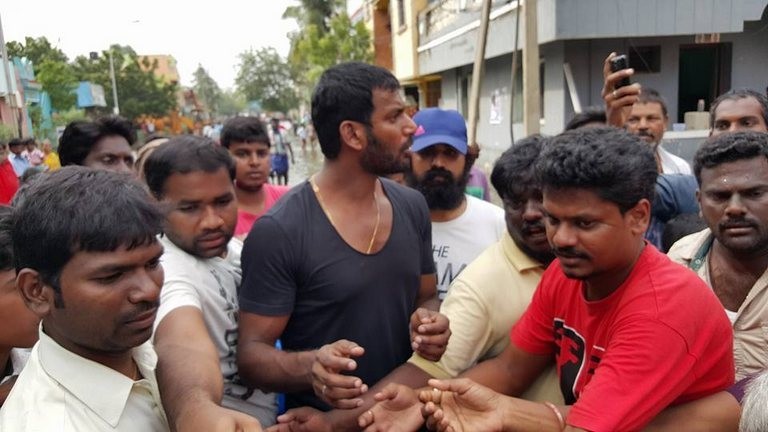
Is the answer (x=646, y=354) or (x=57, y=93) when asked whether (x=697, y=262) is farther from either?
(x=57, y=93)

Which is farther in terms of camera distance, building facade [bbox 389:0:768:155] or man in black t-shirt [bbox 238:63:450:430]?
building facade [bbox 389:0:768:155]

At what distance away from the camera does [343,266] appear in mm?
2139

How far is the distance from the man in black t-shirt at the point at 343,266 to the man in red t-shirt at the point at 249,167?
1651 millimetres

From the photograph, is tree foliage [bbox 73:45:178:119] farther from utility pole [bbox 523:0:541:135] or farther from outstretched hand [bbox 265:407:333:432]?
outstretched hand [bbox 265:407:333:432]

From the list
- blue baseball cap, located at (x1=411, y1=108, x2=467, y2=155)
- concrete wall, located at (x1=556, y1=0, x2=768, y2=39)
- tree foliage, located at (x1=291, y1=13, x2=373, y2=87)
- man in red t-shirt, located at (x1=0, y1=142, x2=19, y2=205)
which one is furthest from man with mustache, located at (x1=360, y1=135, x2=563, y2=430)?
tree foliage, located at (x1=291, y1=13, x2=373, y2=87)

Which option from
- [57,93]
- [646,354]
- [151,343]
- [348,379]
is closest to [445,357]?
[348,379]

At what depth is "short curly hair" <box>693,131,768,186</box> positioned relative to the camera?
225 centimetres

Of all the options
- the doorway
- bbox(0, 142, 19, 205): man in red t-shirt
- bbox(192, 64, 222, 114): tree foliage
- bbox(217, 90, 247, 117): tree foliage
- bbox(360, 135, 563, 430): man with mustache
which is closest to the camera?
bbox(360, 135, 563, 430): man with mustache

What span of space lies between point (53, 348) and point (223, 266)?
0.94 m

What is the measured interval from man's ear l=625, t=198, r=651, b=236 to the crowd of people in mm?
12

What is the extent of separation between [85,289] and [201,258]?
858 millimetres

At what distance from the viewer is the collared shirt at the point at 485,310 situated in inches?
85.7

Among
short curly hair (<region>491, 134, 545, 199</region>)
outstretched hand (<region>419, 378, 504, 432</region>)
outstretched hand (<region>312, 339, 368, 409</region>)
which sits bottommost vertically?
outstretched hand (<region>419, 378, 504, 432</region>)

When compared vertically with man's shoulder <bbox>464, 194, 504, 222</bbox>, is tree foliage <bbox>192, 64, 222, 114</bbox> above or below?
above
